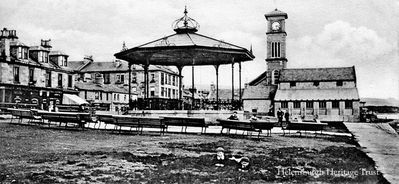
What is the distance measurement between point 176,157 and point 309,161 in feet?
11.0

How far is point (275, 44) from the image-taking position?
64500 mm

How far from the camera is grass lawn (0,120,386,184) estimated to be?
7125 millimetres

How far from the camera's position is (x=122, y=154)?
9750 mm

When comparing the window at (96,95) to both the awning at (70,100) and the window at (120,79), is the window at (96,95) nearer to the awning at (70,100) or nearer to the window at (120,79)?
the awning at (70,100)

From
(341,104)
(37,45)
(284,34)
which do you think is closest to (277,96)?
(341,104)

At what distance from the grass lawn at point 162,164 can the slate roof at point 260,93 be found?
49109 mm

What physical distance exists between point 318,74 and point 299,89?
401 centimetres

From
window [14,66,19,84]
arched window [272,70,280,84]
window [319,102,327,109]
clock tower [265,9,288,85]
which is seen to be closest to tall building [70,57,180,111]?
arched window [272,70,280,84]

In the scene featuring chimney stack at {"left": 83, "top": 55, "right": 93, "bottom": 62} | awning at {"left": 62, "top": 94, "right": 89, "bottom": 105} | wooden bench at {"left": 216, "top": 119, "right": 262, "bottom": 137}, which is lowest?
wooden bench at {"left": 216, "top": 119, "right": 262, "bottom": 137}

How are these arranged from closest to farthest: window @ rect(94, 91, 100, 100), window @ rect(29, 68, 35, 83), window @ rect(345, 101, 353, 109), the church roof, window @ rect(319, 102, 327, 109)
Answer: window @ rect(29, 68, 35, 83) < window @ rect(94, 91, 100, 100) < window @ rect(345, 101, 353, 109) < window @ rect(319, 102, 327, 109) < the church roof

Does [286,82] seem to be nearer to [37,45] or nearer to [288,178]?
[37,45]

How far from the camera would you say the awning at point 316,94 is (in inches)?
2115

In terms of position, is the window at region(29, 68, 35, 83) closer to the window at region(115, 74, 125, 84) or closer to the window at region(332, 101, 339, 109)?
the window at region(115, 74, 125, 84)

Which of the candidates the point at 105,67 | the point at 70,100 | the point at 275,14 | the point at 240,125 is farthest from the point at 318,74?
the point at 240,125
